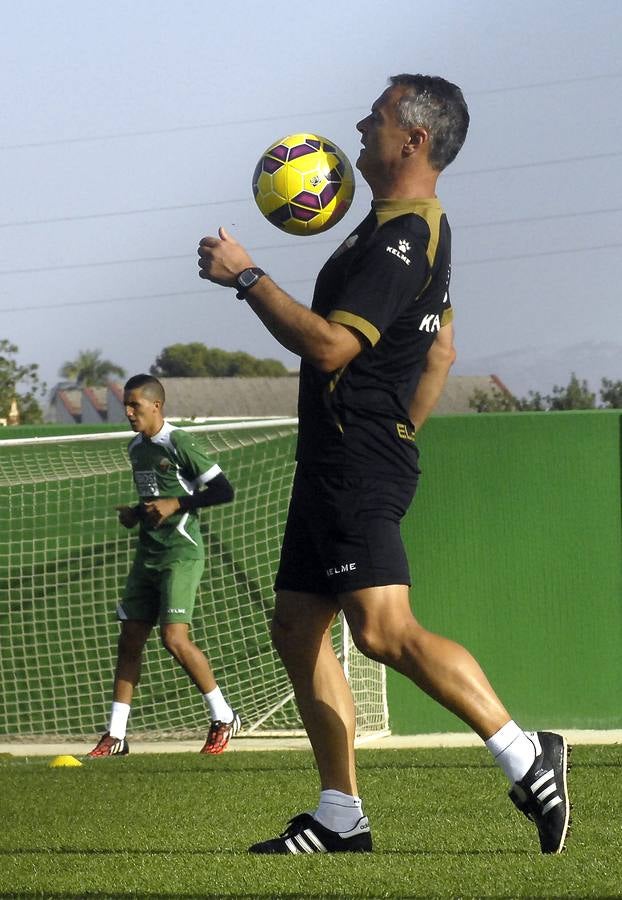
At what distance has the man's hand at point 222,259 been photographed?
13.8 feet

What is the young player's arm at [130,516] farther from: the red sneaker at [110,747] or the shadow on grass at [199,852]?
the shadow on grass at [199,852]

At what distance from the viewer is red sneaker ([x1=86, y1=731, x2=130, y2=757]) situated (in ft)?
28.1

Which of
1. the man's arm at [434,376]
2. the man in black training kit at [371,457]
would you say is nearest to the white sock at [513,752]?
the man in black training kit at [371,457]

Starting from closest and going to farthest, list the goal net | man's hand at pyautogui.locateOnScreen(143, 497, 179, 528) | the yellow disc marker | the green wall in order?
the yellow disc marker
man's hand at pyautogui.locateOnScreen(143, 497, 179, 528)
the green wall
the goal net

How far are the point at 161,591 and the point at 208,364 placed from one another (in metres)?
72.3

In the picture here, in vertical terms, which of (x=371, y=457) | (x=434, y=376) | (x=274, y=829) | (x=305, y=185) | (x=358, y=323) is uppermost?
(x=305, y=185)

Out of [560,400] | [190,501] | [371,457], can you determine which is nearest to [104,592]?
[190,501]

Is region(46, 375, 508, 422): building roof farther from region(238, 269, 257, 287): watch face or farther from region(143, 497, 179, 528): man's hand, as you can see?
region(238, 269, 257, 287): watch face

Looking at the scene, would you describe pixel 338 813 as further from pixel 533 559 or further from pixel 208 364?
pixel 208 364

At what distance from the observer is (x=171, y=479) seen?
880cm

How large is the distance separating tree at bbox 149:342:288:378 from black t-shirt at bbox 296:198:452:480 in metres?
72.8

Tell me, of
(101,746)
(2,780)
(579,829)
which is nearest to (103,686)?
(101,746)

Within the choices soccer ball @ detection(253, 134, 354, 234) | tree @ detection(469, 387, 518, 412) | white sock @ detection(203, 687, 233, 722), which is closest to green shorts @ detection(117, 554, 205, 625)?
white sock @ detection(203, 687, 233, 722)

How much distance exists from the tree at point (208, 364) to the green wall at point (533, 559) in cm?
6765
